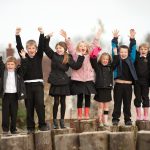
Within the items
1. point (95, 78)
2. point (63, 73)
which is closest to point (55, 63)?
point (63, 73)

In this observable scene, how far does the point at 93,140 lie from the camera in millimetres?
11109

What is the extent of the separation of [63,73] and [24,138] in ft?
7.08

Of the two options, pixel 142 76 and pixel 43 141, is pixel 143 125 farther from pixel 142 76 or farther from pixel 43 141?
pixel 43 141

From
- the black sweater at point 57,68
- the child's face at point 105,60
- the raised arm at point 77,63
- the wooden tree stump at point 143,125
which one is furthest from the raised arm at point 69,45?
the wooden tree stump at point 143,125

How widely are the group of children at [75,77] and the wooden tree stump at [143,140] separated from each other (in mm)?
2155

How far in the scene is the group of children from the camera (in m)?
12.6

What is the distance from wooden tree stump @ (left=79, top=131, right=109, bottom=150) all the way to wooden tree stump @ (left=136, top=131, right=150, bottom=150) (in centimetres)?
61

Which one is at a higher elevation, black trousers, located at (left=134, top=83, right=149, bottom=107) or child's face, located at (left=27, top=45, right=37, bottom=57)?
child's face, located at (left=27, top=45, right=37, bottom=57)

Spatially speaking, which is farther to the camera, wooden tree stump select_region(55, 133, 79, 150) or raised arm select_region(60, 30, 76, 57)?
raised arm select_region(60, 30, 76, 57)

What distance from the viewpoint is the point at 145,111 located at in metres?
13.9

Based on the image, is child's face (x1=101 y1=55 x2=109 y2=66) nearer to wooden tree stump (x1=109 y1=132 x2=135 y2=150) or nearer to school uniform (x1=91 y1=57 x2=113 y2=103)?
school uniform (x1=91 y1=57 x2=113 y2=103)

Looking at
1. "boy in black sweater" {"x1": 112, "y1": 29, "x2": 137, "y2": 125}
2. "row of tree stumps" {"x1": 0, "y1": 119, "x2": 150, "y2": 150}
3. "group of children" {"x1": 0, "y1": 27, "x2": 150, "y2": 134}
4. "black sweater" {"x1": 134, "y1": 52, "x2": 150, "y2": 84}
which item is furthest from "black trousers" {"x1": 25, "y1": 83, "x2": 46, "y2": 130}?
"black sweater" {"x1": 134, "y1": 52, "x2": 150, "y2": 84}

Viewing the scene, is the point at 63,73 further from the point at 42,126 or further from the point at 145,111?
the point at 145,111

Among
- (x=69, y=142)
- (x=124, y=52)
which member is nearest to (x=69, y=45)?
(x=124, y=52)
